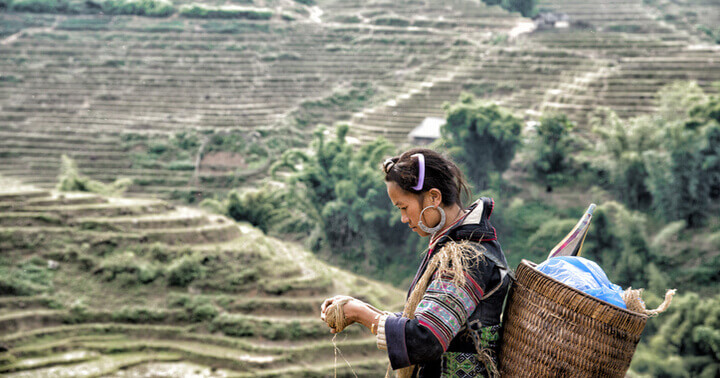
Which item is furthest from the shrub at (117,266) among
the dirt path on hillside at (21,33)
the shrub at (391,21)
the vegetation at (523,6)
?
the vegetation at (523,6)

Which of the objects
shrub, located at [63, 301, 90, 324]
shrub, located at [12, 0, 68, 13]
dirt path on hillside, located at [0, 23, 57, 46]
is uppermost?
shrub, located at [12, 0, 68, 13]

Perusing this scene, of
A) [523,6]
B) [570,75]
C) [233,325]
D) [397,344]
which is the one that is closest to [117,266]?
[233,325]

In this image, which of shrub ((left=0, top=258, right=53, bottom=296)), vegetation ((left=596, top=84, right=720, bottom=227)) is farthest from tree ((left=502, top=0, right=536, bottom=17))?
shrub ((left=0, top=258, right=53, bottom=296))

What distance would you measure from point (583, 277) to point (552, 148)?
43.4 ft

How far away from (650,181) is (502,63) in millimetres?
8164

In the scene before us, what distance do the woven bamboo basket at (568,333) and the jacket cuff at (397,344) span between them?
0.29 meters

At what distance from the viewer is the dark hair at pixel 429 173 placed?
147 centimetres

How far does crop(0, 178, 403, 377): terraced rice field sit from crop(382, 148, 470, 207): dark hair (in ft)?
25.0

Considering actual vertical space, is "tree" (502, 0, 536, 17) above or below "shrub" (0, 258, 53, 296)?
above

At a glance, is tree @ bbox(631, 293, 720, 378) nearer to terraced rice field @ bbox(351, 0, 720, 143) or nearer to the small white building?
terraced rice field @ bbox(351, 0, 720, 143)

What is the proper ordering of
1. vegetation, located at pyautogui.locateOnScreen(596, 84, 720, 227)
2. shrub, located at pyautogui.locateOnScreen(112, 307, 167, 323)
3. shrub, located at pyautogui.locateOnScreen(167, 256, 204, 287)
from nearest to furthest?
shrub, located at pyautogui.locateOnScreen(112, 307, 167, 323)
shrub, located at pyautogui.locateOnScreen(167, 256, 204, 287)
vegetation, located at pyautogui.locateOnScreen(596, 84, 720, 227)

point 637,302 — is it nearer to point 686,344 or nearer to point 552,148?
point 686,344

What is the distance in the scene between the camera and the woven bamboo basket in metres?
1.32

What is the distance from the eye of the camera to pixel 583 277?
4.60 ft
